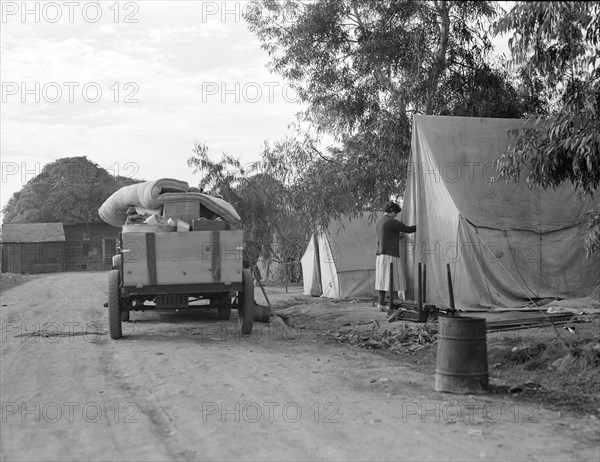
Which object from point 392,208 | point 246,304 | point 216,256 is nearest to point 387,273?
point 392,208

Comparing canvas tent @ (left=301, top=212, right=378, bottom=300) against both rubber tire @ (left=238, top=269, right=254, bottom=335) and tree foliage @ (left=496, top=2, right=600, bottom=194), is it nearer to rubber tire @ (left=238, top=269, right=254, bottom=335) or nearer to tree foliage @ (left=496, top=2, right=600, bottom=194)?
rubber tire @ (left=238, top=269, right=254, bottom=335)

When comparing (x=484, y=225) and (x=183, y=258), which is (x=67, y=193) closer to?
(x=183, y=258)

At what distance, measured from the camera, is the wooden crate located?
31.7 feet

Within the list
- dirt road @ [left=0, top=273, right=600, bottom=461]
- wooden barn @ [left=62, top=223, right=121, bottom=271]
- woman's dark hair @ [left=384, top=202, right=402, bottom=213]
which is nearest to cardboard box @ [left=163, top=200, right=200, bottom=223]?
dirt road @ [left=0, top=273, right=600, bottom=461]

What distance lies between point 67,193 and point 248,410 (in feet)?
194

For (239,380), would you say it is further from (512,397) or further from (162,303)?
(162,303)

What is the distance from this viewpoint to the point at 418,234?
12.4 m

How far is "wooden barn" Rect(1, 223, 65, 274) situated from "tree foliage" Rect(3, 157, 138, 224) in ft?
14.7

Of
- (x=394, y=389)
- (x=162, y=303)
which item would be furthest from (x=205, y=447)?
(x=162, y=303)

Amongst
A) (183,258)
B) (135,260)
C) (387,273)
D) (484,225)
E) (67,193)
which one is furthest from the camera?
(67,193)

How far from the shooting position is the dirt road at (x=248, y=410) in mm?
4660

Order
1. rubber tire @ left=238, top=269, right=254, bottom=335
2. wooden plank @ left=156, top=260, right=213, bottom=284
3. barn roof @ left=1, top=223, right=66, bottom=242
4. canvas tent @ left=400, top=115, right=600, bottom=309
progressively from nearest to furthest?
1. wooden plank @ left=156, top=260, right=213, bottom=284
2. rubber tire @ left=238, top=269, right=254, bottom=335
3. canvas tent @ left=400, top=115, right=600, bottom=309
4. barn roof @ left=1, top=223, right=66, bottom=242

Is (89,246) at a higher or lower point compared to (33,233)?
lower

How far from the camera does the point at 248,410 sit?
5.72 m
